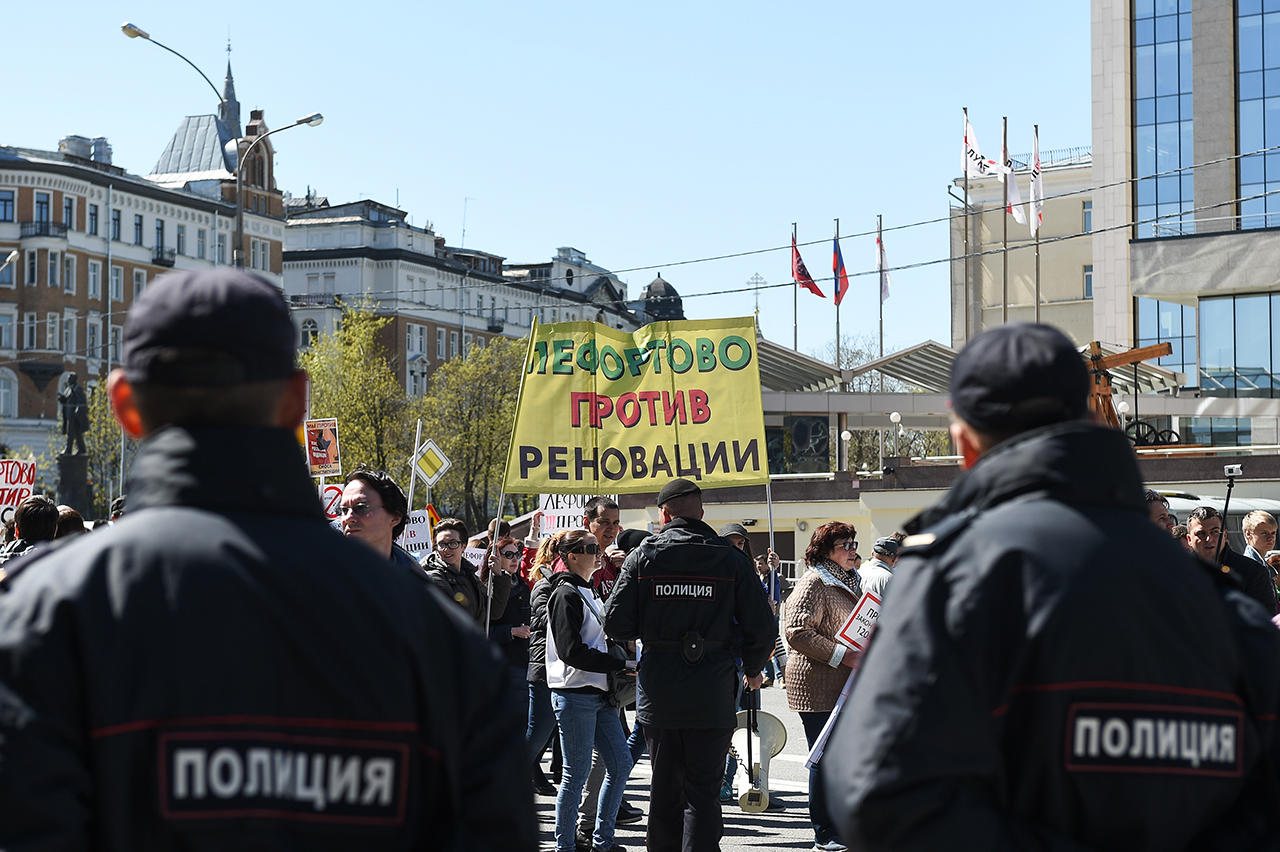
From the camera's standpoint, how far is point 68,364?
77.2 m

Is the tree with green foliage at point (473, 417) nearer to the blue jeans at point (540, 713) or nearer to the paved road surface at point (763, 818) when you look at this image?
the paved road surface at point (763, 818)

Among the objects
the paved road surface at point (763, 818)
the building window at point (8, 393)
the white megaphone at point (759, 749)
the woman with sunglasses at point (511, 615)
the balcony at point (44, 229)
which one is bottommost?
the paved road surface at point (763, 818)

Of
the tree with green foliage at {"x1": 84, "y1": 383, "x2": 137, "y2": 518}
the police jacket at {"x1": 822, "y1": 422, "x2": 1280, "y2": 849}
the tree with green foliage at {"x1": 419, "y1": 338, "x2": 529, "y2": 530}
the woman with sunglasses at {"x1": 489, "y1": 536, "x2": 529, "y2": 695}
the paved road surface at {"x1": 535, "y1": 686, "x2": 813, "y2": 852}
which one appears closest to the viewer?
the police jacket at {"x1": 822, "y1": 422, "x2": 1280, "y2": 849}

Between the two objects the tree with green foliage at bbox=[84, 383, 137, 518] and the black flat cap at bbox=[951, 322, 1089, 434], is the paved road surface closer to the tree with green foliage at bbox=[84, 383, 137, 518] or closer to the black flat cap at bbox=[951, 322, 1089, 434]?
the black flat cap at bbox=[951, 322, 1089, 434]

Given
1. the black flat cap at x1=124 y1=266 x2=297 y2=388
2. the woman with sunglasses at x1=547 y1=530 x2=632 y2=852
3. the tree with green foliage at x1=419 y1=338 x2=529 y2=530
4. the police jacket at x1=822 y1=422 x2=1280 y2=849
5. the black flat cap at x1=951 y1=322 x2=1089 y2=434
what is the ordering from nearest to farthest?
the black flat cap at x1=124 y1=266 x2=297 y2=388 → the police jacket at x1=822 y1=422 x2=1280 y2=849 → the black flat cap at x1=951 y1=322 x2=1089 y2=434 → the woman with sunglasses at x1=547 y1=530 x2=632 y2=852 → the tree with green foliage at x1=419 y1=338 x2=529 y2=530

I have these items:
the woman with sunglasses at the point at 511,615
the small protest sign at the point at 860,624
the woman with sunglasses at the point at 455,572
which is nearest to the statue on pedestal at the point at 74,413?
the woman with sunglasses at the point at 511,615

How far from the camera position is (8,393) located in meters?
75.6

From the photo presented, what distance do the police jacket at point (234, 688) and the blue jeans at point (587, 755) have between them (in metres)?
6.50

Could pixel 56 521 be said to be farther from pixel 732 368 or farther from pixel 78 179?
pixel 78 179

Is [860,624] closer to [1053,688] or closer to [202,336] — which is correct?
[1053,688]

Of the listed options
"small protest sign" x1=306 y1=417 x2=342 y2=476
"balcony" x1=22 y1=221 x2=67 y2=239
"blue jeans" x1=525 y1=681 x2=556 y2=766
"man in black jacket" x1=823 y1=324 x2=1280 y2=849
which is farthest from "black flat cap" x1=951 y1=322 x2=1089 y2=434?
"balcony" x1=22 y1=221 x2=67 y2=239

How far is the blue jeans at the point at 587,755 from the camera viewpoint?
342 inches

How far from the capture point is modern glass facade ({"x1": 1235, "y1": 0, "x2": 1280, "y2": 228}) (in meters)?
54.2

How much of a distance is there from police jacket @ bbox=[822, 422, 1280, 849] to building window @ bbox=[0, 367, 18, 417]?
260ft
